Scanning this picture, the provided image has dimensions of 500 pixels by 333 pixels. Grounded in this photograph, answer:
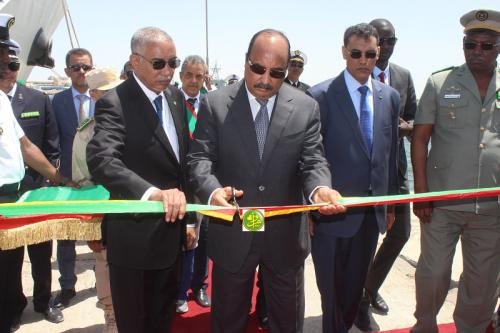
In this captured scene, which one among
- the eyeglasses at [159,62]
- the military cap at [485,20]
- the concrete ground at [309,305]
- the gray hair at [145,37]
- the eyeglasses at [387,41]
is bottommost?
the concrete ground at [309,305]

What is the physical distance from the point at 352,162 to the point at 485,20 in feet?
4.74

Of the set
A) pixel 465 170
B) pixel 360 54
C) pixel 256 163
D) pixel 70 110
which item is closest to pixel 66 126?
pixel 70 110

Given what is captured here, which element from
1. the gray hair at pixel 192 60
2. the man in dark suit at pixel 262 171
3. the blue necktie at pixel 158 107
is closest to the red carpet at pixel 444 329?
the man in dark suit at pixel 262 171

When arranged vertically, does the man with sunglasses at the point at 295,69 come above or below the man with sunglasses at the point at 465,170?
above

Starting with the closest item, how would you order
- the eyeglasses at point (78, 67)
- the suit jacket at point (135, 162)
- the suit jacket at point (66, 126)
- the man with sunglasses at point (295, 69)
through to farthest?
1. the suit jacket at point (135, 162)
2. the suit jacket at point (66, 126)
3. the eyeglasses at point (78, 67)
4. the man with sunglasses at point (295, 69)

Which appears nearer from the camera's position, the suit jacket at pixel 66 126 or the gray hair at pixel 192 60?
the suit jacket at pixel 66 126

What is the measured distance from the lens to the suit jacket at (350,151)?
10.5 ft

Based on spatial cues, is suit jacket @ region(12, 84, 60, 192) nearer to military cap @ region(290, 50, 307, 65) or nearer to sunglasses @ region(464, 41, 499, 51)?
military cap @ region(290, 50, 307, 65)

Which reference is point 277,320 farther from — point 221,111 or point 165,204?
point 221,111

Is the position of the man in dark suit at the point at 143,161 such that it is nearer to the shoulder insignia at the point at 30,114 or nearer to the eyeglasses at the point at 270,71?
the eyeglasses at the point at 270,71

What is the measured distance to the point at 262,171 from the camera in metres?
2.64

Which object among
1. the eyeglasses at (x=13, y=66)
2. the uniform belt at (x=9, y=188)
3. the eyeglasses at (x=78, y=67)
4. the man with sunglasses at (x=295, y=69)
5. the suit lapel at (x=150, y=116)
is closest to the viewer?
the suit lapel at (x=150, y=116)

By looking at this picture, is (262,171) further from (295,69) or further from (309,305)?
(295,69)

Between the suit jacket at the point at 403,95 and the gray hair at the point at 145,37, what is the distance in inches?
91.4
